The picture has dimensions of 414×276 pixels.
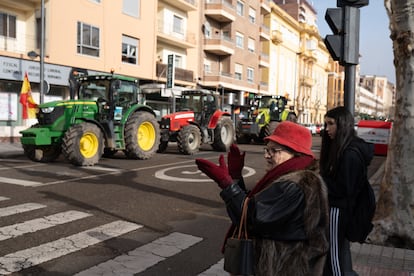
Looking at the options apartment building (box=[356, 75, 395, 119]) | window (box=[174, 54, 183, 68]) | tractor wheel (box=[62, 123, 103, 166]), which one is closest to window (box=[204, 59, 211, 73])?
window (box=[174, 54, 183, 68])

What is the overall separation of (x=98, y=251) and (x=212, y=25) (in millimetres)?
33102

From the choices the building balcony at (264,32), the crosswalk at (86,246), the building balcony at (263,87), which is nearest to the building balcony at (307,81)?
the building balcony at (263,87)

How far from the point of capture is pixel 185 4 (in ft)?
100

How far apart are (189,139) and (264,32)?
31.9m

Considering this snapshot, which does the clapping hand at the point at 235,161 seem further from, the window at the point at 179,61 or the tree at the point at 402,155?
the window at the point at 179,61

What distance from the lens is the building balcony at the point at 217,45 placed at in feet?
112

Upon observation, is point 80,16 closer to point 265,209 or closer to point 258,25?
point 265,209

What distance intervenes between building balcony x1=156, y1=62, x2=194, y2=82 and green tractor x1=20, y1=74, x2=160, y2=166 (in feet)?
47.6

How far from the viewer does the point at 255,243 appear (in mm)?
2301

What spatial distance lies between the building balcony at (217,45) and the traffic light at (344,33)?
99.5ft

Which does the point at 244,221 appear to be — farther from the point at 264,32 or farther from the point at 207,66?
the point at 264,32

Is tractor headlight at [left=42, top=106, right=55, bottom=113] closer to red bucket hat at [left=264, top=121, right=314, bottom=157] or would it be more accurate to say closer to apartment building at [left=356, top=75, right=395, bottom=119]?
red bucket hat at [left=264, top=121, right=314, bottom=157]

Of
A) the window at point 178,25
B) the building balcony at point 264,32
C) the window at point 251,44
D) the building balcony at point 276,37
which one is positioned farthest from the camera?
the building balcony at point 276,37

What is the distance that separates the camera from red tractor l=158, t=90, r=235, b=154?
15414 mm
